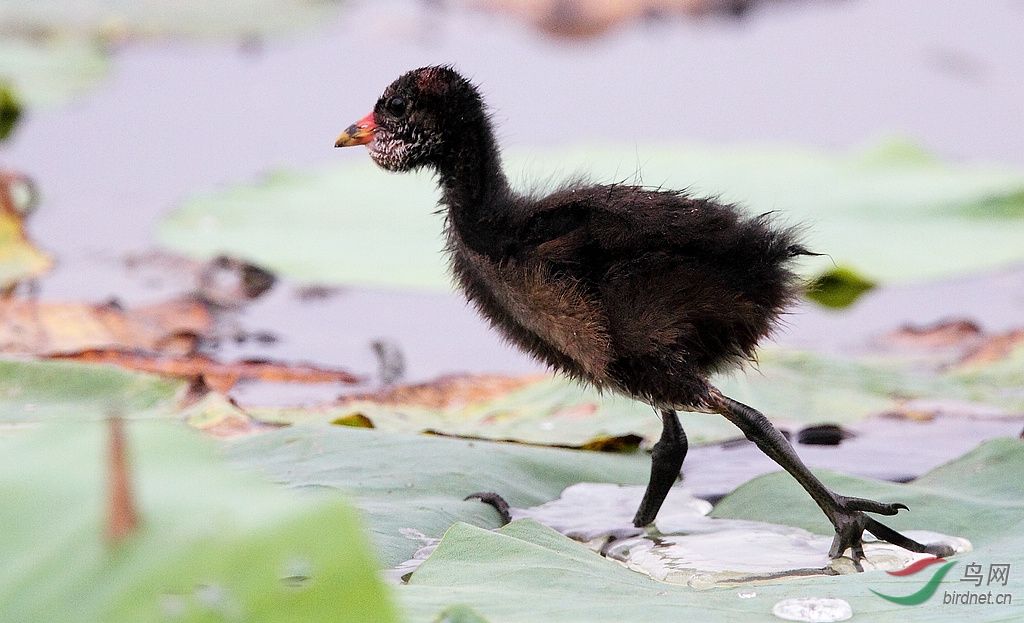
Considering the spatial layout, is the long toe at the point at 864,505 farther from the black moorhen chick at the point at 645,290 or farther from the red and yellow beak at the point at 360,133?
the red and yellow beak at the point at 360,133

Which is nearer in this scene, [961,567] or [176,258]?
[961,567]

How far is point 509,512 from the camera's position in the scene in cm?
274

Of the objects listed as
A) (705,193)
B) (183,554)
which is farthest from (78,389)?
(705,193)

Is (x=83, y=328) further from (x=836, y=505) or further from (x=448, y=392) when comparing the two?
(x=836, y=505)

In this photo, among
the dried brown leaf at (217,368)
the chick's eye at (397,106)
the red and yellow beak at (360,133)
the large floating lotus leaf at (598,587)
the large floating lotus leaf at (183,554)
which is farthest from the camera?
the dried brown leaf at (217,368)

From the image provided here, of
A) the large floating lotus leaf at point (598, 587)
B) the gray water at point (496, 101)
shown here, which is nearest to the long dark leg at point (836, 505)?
the large floating lotus leaf at point (598, 587)

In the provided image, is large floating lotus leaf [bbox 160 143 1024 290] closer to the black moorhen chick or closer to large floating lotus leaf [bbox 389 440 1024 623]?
the black moorhen chick

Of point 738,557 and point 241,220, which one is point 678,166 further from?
point 738,557

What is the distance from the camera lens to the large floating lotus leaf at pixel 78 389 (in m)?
3.29

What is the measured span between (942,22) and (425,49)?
13.9ft

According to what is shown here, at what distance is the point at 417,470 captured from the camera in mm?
2812

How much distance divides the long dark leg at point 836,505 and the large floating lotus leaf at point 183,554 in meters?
1.50

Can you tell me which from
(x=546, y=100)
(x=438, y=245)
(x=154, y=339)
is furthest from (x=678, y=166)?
(x=154, y=339)

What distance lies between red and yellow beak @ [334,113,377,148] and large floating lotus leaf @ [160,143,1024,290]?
5.80 ft
